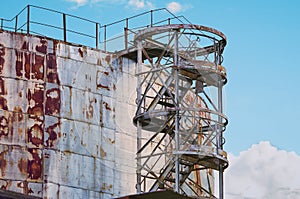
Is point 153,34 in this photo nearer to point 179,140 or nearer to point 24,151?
point 179,140

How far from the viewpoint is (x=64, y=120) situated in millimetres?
34344

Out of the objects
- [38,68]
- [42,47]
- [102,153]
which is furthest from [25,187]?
[42,47]

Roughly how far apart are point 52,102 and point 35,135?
70.8 inches

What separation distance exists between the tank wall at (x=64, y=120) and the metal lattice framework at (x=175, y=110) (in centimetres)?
118

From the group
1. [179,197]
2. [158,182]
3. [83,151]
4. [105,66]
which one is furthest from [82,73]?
[179,197]

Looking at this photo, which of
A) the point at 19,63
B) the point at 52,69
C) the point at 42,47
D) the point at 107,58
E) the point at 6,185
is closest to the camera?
the point at 6,185

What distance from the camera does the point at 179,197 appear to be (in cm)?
3009

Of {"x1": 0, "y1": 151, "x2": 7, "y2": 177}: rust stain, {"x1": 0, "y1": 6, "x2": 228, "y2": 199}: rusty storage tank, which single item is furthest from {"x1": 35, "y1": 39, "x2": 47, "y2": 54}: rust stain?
{"x1": 0, "y1": 151, "x2": 7, "y2": 177}: rust stain

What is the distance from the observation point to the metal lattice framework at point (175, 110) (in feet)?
111

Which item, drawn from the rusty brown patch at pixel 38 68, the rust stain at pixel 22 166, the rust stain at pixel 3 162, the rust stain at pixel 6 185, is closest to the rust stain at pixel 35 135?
the rust stain at pixel 22 166

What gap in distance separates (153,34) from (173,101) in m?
3.70

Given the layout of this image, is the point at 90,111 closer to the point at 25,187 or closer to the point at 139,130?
the point at 139,130

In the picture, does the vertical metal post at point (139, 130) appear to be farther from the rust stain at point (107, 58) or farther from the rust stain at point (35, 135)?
the rust stain at point (35, 135)

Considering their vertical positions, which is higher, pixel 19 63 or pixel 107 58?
pixel 107 58
